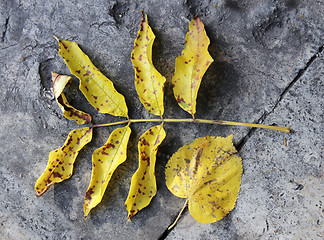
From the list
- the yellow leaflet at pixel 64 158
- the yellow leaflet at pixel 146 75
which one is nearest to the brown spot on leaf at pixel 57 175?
the yellow leaflet at pixel 64 158

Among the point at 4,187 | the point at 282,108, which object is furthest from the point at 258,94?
the point at 4,187

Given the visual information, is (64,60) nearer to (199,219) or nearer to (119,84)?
(119,84)

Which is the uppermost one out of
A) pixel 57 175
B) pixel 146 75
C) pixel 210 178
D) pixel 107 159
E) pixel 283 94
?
pixel 283 94

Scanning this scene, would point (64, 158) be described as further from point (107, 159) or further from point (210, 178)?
point (210, 178)

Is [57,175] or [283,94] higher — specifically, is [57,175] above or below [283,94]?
below

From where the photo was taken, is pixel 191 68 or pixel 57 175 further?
pixel 57 175

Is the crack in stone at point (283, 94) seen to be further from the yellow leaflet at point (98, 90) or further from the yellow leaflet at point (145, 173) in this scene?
the yellow leaflet at point (98, 90)

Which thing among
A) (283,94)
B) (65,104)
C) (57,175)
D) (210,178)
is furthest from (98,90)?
(283,94)
